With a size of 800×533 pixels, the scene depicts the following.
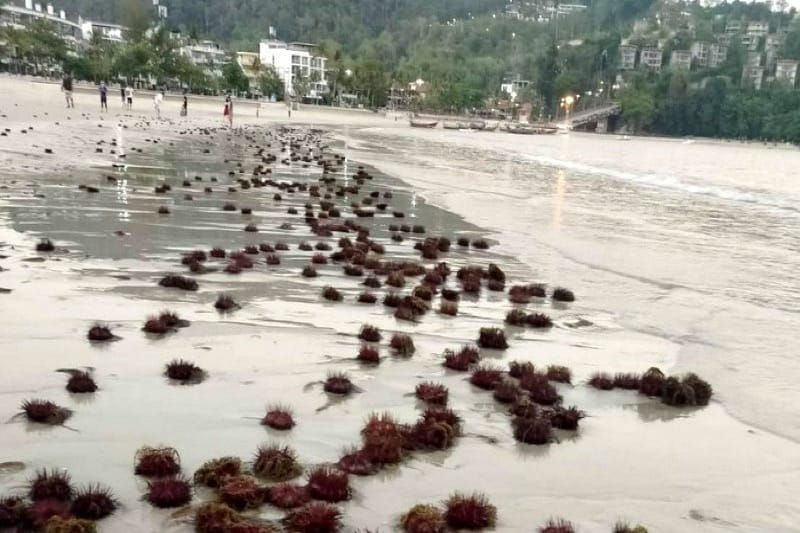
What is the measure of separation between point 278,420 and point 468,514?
2.18 m

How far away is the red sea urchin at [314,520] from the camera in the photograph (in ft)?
16.0

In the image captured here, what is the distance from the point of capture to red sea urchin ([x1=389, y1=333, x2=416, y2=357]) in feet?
29.2

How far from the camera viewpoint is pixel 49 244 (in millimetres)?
12555

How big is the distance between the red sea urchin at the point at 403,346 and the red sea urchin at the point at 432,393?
117 cm

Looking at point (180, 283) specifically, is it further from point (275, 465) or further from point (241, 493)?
point (241, 493)

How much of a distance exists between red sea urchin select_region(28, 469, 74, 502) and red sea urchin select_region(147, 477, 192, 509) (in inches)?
21.8

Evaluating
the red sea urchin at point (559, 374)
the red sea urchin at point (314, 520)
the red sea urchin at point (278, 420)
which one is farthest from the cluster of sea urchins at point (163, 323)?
the red sea urchin at point (559, 374)

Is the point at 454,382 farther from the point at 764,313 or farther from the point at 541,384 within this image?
the point at 764,313

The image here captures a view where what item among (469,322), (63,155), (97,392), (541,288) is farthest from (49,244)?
(63,155)

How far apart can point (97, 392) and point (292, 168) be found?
25947 millimetres

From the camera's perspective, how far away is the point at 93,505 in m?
4.86

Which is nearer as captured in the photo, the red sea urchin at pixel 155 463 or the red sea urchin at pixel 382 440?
the red sea urchin at pixel 155 463

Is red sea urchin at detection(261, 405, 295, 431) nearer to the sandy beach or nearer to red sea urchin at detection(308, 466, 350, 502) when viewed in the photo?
the sandy beach

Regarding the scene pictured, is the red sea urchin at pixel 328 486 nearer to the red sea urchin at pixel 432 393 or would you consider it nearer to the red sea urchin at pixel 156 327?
the red sea urchin at pixel 432 393
